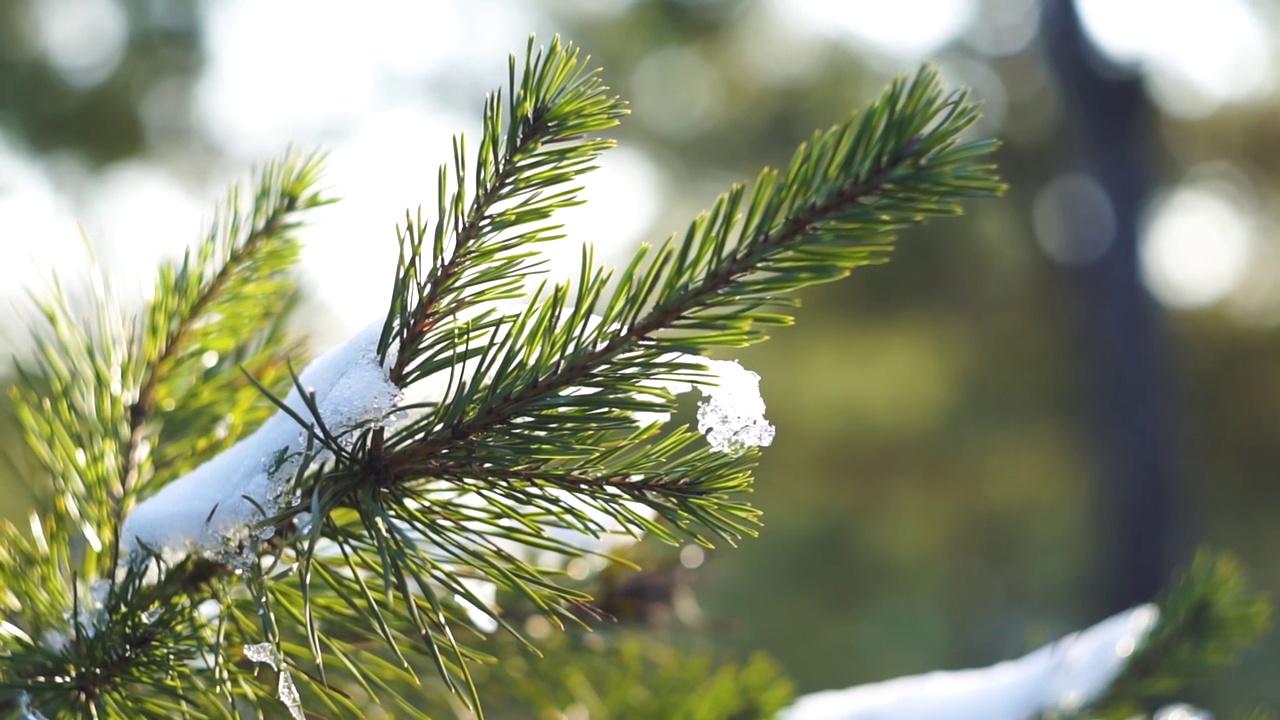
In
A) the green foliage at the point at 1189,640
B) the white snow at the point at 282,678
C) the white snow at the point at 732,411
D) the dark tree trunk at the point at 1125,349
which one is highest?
the dark tree trunk at the point at 1125,349

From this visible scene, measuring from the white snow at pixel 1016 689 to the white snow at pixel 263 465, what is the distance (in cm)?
23

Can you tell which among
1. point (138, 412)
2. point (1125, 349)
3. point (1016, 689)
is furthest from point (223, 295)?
point (1125, 349)

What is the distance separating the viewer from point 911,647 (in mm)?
5027

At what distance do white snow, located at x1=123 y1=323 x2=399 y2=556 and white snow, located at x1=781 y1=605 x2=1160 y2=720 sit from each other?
0.77ft

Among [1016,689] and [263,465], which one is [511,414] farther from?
[1016,689]

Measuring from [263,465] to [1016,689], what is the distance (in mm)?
308

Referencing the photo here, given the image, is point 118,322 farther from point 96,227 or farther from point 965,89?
point 965,89

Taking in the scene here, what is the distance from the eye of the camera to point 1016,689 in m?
0.42

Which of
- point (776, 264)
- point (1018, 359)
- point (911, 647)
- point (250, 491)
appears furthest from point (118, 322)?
point (911, 647)

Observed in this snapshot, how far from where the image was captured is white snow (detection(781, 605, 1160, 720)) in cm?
40

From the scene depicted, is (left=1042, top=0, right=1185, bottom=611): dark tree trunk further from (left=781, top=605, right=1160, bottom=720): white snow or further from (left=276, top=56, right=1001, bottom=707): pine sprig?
(left=276, top=56, right=1001, bottom=707): pine sprig

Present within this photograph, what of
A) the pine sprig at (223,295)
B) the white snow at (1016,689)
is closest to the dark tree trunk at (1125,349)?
the white snow at (1016,689)

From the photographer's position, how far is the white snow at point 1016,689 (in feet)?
1.32

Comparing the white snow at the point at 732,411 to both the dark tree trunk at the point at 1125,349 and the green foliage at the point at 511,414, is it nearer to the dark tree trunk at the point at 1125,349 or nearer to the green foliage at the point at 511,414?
the green foliage at the point at 511,414
